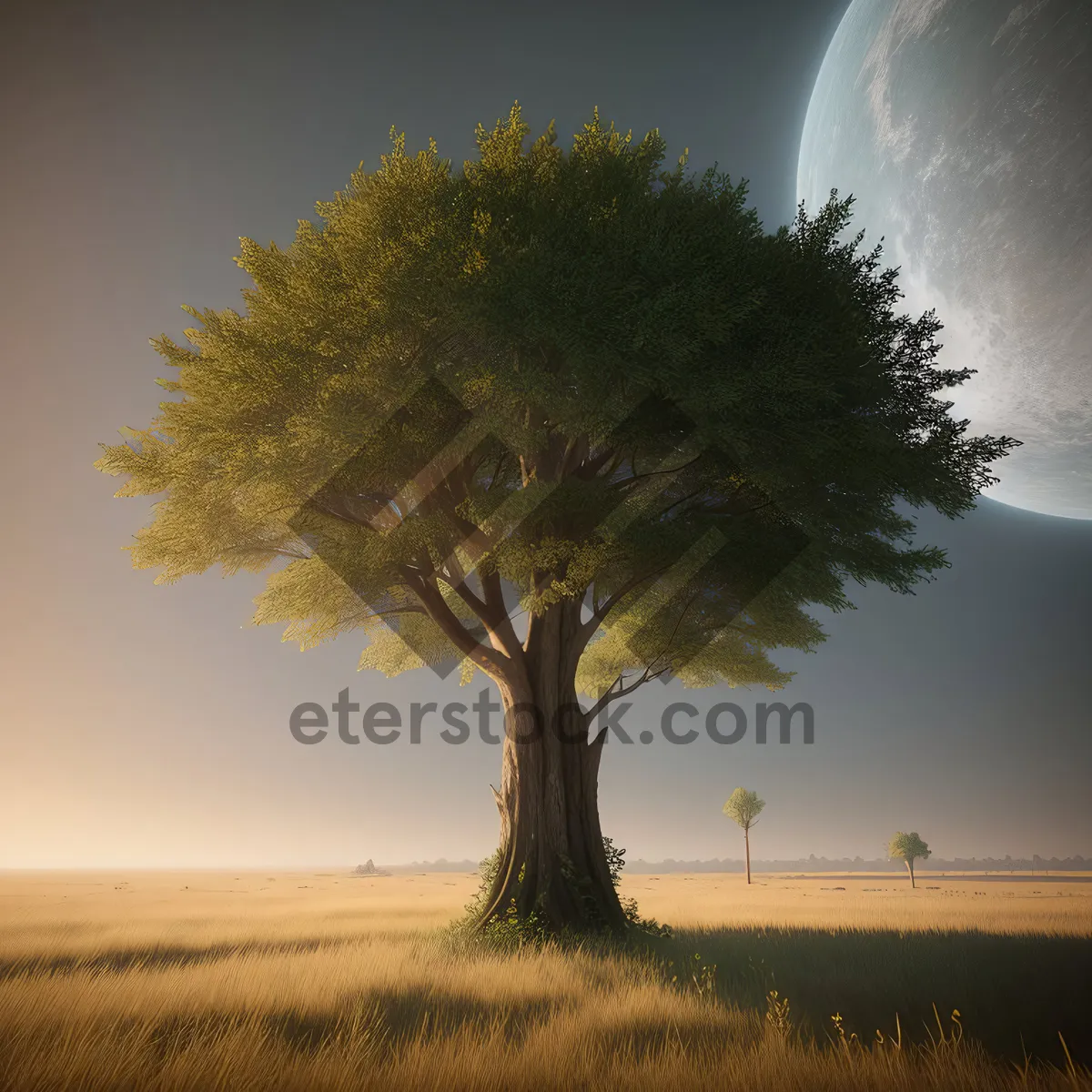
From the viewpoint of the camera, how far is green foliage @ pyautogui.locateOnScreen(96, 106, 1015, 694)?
11.2 m

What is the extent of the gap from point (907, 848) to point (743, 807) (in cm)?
2170

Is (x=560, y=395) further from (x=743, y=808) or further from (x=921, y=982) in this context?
(x=743, y=808)

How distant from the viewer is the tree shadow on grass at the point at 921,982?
7.37 metres

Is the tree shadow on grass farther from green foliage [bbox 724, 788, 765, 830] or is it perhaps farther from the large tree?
green foliage [bbox 724, 788, 765, 830]

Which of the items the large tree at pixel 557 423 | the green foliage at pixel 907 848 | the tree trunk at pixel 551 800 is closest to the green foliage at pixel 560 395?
the large tree at pixel 557 423

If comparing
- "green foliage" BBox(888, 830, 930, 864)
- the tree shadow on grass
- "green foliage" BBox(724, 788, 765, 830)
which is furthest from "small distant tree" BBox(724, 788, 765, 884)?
the tree shadow on grass

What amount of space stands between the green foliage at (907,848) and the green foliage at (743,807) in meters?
19.8

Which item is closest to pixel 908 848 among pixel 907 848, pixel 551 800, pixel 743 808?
pixel 907 848

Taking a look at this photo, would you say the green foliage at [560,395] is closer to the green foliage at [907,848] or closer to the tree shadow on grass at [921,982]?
the tree shadow on grass at [921,982]

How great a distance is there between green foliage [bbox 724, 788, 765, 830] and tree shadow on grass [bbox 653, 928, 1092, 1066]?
51767mm

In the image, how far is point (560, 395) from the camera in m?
11.7

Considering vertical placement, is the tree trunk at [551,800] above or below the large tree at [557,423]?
below

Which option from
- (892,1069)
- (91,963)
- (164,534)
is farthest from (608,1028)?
(164,534)

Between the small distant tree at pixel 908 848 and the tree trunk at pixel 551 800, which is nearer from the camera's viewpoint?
the tree trunk at pixel 551 800
